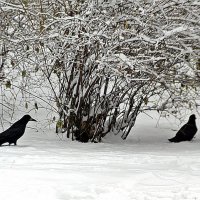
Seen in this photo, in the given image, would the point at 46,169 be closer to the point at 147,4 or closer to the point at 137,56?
the point at 137,56

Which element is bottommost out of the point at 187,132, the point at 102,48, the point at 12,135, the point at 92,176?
the point at 92,176

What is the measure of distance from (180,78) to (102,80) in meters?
1.76

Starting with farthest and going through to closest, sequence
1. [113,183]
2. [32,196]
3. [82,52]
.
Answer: [82,52] < [113,183] < [32,196]

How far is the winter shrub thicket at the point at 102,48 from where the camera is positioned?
953 centimetres

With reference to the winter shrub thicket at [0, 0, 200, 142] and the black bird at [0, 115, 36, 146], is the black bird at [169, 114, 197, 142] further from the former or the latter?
the black bird at [0, 115, 36, 146]

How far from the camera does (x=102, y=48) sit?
9.69 meters

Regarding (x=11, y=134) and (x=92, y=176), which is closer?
(x=92, y=176)

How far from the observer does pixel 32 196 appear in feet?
17.5

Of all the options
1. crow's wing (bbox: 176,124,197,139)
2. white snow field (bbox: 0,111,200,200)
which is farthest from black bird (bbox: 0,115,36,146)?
crow's wing (bbox: 176,124,197,139)

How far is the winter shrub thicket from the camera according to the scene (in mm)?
9531

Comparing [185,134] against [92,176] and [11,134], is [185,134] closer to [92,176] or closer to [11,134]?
[11,134]

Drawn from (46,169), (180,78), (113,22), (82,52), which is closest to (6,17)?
(82,52)

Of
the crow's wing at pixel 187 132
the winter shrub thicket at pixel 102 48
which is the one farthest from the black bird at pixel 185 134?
the winter shrub thicket at pixel 102 48

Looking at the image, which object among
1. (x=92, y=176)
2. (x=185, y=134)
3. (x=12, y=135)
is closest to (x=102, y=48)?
(x=12, y=135)
